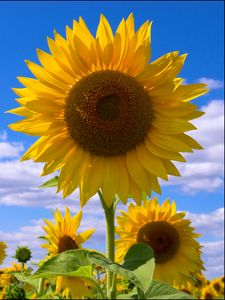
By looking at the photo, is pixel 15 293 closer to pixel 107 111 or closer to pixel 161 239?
pixel 161 239

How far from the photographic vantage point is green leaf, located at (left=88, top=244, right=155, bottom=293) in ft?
9.17

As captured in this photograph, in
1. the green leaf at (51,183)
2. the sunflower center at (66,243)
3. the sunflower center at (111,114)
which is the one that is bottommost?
the sunflower center at (66,243)

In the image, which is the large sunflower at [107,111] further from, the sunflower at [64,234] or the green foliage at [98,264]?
the sunflower at [64,234]

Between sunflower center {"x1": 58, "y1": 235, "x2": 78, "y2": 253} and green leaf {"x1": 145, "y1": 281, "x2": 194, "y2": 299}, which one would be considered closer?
green leaf {"x1": 145, "y1": 281, "x2": 194, "y2": 299}

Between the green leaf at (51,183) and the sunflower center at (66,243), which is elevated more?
the green leaf at (51,183)

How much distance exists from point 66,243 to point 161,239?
4.75 feet

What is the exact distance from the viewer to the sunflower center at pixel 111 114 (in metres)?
3.94

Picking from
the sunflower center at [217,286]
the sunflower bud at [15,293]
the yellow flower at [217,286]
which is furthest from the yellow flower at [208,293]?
the sunflower bud at [15,293]

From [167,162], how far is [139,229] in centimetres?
267

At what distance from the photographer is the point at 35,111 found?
148 inches

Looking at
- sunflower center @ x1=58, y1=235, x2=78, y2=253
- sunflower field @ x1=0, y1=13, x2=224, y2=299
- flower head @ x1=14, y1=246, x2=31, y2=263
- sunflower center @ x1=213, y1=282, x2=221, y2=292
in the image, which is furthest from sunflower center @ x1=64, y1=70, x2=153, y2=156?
sunflower center @ x1=213, y1=282, x2=221, y2=292

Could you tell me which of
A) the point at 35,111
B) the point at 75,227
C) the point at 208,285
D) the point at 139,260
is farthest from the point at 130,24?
the point at 208,285

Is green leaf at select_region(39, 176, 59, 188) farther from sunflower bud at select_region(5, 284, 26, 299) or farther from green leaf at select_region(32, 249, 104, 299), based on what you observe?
sunflower bud at select_region(5, 284, 26, 299)

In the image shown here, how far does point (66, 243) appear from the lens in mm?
5406
